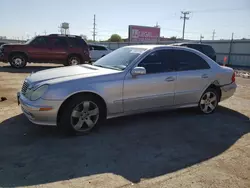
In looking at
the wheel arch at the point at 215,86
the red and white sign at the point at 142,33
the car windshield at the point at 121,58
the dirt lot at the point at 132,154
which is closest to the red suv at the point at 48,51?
the dirt lot at the point at 132,154

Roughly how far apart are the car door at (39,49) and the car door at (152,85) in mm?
10448

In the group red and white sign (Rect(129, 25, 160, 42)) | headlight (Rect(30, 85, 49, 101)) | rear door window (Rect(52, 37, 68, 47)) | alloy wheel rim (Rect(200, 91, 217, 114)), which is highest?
red and white sign (Rect(129, 25, 160, 42))

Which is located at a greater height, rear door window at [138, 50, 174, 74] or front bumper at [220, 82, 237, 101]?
rear door window at [138, 50, 174, 74]

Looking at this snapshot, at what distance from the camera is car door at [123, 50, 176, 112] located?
15.2 feet

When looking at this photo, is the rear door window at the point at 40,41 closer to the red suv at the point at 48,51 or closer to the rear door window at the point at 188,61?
the red suv at the point at 48,51

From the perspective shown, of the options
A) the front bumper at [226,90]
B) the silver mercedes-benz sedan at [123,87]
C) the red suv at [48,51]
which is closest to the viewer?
the silver mercedes-benz sedan at [123,87]

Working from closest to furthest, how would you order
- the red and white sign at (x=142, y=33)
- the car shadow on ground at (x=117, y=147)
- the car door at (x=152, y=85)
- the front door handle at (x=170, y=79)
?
1. the car shadow on ground at (x=117, y=147)
2. the car door at (x=152, y=85)
3. the front door handle at (x=170, y=79)
4. the red and white sign at (x=142, y=33)

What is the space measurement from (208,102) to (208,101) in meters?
0.02

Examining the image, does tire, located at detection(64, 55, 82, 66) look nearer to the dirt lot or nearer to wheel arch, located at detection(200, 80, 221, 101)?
the dirt lot

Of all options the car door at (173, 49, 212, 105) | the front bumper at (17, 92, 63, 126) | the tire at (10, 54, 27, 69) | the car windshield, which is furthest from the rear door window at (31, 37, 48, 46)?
the front bumper at (17, 92, 63, 126)

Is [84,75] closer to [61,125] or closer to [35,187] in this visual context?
[61,125]

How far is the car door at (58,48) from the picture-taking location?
14222 mm

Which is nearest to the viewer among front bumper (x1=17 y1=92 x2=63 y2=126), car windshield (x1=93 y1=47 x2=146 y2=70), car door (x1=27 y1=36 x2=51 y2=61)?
front bumper (x1=17 y1=92 x2=63 y2=126)

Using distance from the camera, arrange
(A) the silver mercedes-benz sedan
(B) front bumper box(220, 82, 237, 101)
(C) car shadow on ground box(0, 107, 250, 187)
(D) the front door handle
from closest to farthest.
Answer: (C) car shadow on ground box(0, 107, 250, 187) < (A) the silver mercedes-benz sedan < (D) the front door handle < (B) front bumper box(220, 82, 237, 101)
